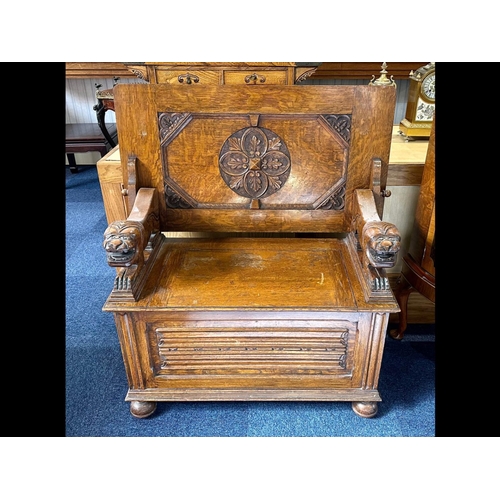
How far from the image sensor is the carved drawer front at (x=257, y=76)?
96.7 inches

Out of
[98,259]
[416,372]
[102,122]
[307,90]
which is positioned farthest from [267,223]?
[102,122]

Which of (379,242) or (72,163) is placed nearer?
(379,242)

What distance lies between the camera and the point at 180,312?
140 cm

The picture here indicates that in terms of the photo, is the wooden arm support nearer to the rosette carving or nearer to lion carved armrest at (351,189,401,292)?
lion carved armrest at (351,189,401,292)

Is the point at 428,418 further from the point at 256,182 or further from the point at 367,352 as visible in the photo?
the point at 256,182

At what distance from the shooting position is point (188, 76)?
2.45 metres

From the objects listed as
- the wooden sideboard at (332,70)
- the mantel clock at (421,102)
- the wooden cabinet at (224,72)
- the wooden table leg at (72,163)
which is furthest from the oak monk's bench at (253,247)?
the wooden table leg at (72,163)

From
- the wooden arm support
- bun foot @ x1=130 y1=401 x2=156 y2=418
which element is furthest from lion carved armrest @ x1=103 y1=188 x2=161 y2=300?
the wooden arm support

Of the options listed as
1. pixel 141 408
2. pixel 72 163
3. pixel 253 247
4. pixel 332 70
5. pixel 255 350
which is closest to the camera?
pixel 255 350

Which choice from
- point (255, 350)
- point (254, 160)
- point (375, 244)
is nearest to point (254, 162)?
point (254, 160)

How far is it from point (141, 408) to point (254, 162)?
1.02 meters

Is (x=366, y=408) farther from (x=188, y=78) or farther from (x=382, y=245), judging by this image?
(x=188, y=78)

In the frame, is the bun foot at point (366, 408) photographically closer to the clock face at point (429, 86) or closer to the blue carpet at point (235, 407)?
the blue carpet at point (235, 407)

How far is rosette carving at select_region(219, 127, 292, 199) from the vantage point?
1616 mm
